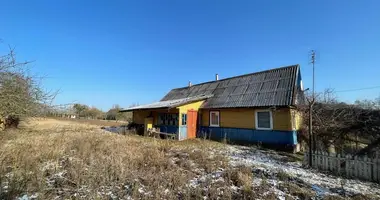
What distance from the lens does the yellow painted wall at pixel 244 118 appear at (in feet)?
38.1

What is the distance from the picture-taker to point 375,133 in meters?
8.41

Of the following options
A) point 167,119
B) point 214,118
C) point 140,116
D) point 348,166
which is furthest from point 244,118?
point 140,116

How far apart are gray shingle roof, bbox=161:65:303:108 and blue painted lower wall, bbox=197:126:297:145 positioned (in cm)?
167

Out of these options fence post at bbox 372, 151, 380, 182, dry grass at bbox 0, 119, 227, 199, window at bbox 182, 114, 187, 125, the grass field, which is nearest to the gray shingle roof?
window at bbox 182, 114, 187, 125

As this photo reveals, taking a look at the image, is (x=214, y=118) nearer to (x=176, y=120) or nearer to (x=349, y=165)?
(x=176, y=120)

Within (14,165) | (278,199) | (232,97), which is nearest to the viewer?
(278,199)

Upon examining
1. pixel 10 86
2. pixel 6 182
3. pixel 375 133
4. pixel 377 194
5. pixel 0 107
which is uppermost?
pixel 10 86

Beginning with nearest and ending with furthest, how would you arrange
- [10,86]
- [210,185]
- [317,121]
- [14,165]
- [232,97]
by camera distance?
[210,185], [14,165], [10,86], [317,121], [232,97]

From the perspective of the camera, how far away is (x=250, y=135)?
12984 millimetres

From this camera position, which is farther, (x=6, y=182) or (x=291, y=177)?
(x=291, y=177)

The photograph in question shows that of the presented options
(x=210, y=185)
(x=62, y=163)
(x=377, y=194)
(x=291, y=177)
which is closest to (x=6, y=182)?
(x=62, y=163)

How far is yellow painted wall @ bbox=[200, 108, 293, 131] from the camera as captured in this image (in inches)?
458

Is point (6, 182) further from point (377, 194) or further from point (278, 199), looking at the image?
point (377, 194)

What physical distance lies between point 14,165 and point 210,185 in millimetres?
5194
